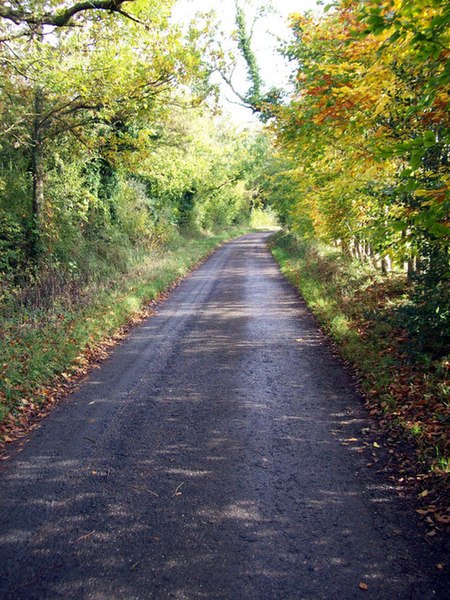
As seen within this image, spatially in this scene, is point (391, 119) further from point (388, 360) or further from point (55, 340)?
point (55, 340)

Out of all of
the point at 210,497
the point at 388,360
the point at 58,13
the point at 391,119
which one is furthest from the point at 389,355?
the point at 58,13

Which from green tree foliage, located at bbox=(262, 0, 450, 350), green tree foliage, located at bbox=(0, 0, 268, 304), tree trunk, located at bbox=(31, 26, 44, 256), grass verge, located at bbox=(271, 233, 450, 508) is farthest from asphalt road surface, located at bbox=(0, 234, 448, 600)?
tree trunk, located at bbox=(31, 26, 44, 256)

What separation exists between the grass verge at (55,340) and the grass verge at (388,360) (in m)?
4.56

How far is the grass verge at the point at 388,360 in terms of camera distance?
4.63 meters

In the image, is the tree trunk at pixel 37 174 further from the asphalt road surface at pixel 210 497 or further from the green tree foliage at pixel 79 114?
the asphalt road surface at pixel 210 497

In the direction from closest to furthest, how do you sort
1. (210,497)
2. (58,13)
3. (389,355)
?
(210,497), (389,355), (58,13)

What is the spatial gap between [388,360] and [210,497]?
12.2 ft

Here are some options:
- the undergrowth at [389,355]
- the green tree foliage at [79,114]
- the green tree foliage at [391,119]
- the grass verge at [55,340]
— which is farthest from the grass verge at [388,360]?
the green tree foliage at [79,114]

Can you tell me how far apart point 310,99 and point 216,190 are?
101 ft

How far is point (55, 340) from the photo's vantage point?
26.0ft

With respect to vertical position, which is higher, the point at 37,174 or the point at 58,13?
the point at 58,13

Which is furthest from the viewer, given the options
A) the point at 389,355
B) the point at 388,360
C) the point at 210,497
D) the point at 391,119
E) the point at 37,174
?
the point at 37,174

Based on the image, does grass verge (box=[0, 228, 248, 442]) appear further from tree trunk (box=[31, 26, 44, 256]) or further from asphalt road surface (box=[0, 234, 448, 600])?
tree trunk (box=[31, 26, 44, 256])

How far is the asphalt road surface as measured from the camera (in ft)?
10.1
